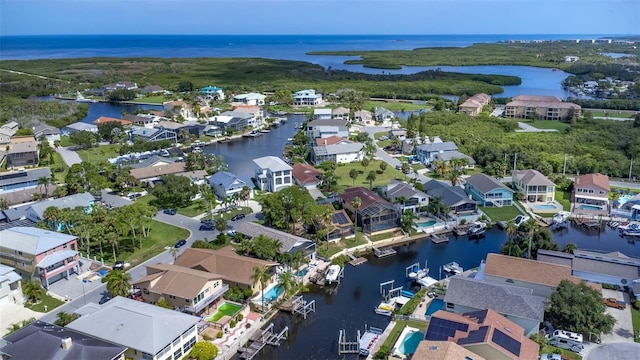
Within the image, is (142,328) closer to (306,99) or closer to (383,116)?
(383,116)

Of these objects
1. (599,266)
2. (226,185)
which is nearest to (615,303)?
(599,266)

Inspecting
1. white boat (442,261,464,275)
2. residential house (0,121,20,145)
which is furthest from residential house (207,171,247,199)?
residential house (0,121,20,145)

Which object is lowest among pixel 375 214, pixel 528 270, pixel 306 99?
pixel 528 270

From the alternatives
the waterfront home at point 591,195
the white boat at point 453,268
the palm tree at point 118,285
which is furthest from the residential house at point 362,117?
the palm tree at point 118,285

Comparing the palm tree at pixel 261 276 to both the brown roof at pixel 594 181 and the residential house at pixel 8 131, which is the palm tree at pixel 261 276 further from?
the residential house at pixel 8 131

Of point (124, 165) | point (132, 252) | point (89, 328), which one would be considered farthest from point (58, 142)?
point (89, 328)

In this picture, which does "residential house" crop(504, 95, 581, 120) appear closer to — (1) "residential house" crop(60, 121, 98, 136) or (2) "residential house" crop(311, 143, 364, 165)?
(2) "residential house" crop(311, 143, 364, 165)

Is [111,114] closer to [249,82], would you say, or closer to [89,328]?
[249,82]
